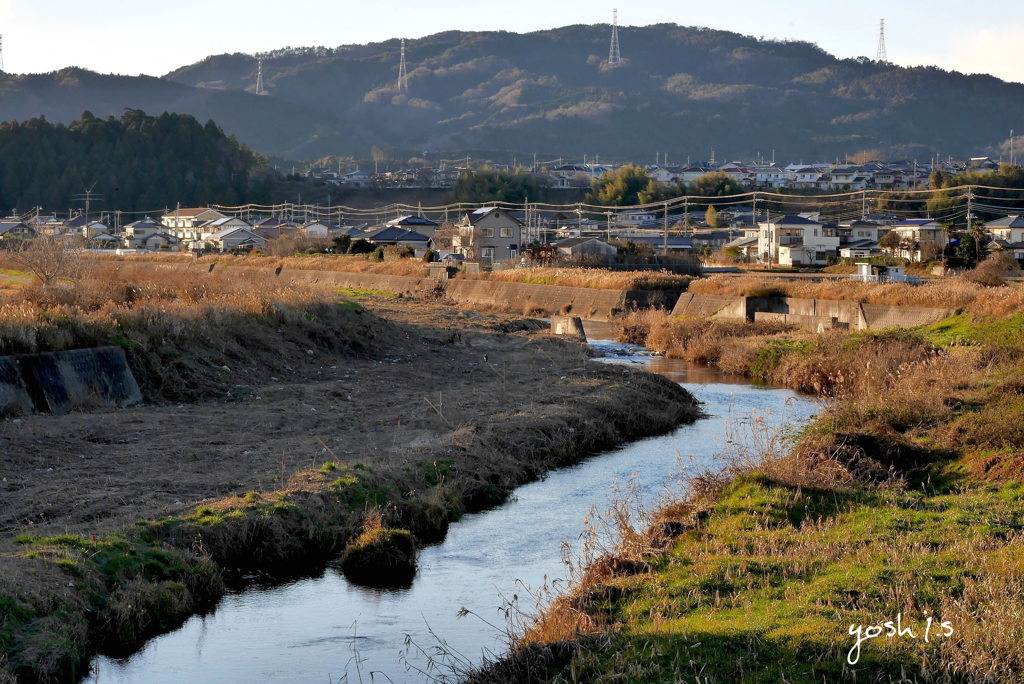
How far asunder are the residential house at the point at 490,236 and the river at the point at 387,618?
55545mm

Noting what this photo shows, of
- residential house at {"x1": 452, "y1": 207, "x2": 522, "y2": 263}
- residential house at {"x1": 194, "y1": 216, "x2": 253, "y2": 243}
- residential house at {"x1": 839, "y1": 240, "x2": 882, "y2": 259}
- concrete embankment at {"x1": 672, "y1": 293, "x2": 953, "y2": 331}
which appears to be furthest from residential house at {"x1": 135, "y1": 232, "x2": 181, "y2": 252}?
concrete embankment at {"x1": 672, "y1": 293, "x2": 953, "y2": 331}

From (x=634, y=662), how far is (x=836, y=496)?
14.9ft

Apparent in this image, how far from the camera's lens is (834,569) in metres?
7.95

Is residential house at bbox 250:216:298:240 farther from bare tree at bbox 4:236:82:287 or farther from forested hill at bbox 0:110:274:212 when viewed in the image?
bare tree at bbox 4:236:82:287

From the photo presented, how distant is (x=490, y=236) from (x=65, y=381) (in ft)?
178

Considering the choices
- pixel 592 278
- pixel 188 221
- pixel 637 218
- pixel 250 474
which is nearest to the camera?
pixel 250 474

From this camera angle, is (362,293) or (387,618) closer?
(387,618)

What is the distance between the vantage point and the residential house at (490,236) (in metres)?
68.5

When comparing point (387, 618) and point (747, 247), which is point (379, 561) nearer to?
point (387, 618)

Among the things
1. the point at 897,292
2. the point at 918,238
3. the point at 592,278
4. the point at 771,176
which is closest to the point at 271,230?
the point at 592,278

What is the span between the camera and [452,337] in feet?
94.5

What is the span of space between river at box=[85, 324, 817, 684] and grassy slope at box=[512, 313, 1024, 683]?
1.50 metres

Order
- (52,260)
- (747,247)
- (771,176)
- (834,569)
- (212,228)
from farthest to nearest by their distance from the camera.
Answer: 1. (771,176)
2. (212,228)
3. (747,247)
4. (52,260)
5. (834,569)

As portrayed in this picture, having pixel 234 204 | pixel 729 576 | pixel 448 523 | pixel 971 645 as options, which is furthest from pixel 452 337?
pixel 234 204
